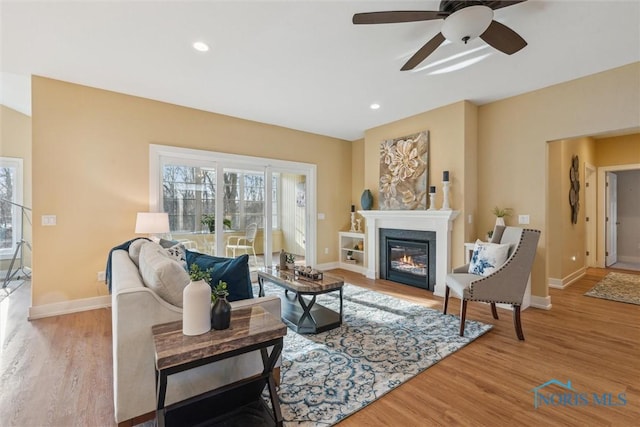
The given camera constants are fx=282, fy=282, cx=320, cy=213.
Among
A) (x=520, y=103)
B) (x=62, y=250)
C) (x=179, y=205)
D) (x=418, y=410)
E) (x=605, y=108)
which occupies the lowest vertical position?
(x=418, y=410)

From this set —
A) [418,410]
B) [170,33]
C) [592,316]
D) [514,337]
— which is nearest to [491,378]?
[418,410]

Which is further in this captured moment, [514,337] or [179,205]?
[179,205]

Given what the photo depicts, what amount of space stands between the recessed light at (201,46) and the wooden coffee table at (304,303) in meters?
2.38

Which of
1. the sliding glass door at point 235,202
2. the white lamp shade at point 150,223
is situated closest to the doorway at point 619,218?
the sliding glass door at point 235,202

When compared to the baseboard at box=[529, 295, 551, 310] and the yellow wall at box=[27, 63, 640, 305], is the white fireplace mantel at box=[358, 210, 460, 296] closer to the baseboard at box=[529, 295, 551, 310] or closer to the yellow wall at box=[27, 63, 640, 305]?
the yellow wall at box=[27, 63, 640, 305]

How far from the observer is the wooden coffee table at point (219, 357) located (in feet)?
4.23

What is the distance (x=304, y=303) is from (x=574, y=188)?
506 centimetres

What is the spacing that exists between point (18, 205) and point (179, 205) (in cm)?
273

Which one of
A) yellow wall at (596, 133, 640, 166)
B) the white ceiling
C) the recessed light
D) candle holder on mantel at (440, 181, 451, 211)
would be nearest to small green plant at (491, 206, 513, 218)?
candle holder on mantel at (440, 181, 451, 211)

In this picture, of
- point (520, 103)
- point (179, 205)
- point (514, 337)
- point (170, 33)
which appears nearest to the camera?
point (170, 33)

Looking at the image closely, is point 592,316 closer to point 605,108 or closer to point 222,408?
point 605,108

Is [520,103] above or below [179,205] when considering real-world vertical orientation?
above

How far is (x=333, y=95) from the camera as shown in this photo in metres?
3.79

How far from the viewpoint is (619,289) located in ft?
13.7
